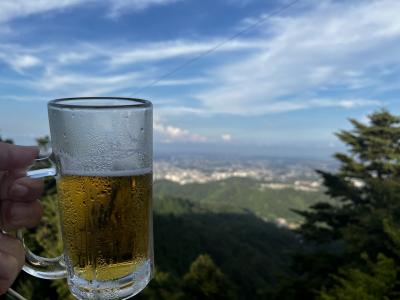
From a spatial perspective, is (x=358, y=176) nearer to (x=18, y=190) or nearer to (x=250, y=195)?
(x=18, y=190)

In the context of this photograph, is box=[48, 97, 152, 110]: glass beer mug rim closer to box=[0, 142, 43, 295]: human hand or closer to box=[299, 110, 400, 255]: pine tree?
box=[0, 142, 43, 295]: human hand

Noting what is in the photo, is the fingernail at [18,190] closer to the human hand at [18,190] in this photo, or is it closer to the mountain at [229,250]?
the human hand at [18,190]

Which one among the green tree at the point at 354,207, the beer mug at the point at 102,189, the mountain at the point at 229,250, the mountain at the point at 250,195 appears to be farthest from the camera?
the mountain at the point at 250,195

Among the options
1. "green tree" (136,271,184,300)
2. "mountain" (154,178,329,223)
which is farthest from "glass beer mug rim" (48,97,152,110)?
"mountain" (154,178,329,223)

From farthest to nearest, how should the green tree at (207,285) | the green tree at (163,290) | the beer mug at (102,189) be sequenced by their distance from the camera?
the green tree at (207,285), the green tree at (163,290), the beer mug at (102,189)

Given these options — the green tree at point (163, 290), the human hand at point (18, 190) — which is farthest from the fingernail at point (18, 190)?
the green tree at point (163, 290)

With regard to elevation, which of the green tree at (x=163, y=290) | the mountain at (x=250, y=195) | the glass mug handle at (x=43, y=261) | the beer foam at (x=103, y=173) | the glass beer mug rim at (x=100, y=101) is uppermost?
the glass beer mug rim at (x=100, y=101)

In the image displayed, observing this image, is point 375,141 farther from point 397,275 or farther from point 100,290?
point 100,290
